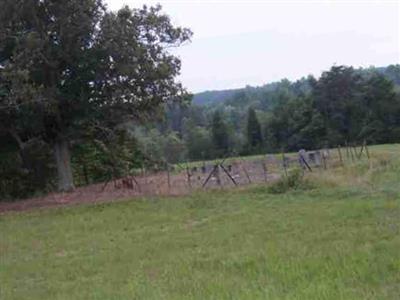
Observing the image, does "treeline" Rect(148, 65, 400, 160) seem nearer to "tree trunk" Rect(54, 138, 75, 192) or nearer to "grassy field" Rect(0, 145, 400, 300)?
"tree trunk" Rect(54, 138, 75, 192)

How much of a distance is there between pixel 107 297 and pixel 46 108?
17.5 meters

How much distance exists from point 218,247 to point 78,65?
612 inches

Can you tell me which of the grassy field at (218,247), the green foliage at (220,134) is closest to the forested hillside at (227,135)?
the green foliage at (220,134)

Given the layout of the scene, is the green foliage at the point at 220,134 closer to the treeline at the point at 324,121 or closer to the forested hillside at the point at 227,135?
the treeline at the point at 324,121

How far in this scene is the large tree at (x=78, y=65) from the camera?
24141 millimetres

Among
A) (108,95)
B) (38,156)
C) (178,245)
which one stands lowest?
(178,245)

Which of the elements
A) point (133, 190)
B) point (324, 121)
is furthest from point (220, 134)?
point (133, 190)

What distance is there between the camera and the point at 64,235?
1571 centimetres

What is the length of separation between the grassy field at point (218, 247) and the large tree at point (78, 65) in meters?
5.32

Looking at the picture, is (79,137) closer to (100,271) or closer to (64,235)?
(64,235)

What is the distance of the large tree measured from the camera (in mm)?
24141

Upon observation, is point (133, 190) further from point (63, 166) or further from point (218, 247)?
point (218, 247)

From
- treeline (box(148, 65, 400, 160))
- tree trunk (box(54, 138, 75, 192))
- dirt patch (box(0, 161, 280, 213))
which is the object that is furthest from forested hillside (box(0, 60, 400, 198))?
dirt patch (box(0, 161, 280, 213))

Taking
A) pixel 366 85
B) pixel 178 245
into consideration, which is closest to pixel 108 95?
pixel 178 245
